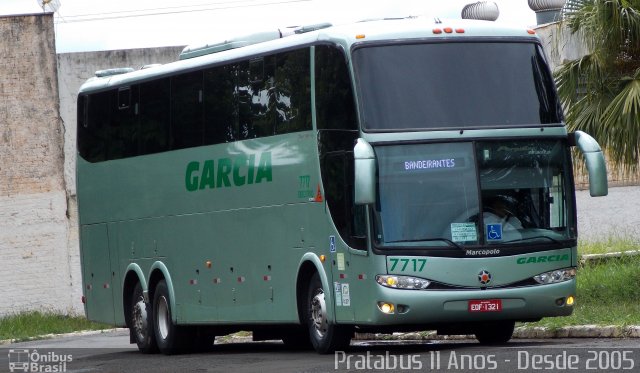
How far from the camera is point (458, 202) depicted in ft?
49.7

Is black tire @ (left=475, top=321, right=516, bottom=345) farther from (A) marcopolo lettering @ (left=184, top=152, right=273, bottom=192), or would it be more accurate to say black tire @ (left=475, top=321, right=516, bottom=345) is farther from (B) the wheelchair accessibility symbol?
(A) marcopolo lettering @ (left=184, top=152, right=273, bottom=192)

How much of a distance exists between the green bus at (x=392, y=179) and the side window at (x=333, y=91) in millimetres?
22

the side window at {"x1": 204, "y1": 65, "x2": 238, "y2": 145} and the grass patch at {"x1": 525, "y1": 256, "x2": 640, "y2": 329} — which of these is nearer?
the grass patch at {"x1": 525, "y1": 256, "x2": 640, "y2": 329}

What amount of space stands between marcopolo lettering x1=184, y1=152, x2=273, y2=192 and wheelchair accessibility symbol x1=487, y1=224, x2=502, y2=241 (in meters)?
3.19

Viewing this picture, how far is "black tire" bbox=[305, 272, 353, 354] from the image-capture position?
1599cm

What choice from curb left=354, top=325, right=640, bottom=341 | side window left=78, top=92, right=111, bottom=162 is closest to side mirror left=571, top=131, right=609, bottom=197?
curb left=354, top=325, right=640, bottom=341

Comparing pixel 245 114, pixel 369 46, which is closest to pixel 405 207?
pixel 369 46

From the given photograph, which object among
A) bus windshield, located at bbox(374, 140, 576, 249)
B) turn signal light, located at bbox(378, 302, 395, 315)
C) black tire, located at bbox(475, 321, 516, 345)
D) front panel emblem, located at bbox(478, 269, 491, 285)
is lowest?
black tire, located at bbox(475, 321, 516, 345)

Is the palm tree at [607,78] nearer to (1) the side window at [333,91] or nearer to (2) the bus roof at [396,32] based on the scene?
(2) the bus roof at [396,32]

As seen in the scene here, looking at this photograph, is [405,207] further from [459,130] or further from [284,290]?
[284,290]

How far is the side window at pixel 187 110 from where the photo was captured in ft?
61.7

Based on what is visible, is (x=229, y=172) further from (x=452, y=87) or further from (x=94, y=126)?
(x=94, y=126)

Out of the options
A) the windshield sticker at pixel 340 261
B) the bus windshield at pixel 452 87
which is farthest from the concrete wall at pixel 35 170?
the bus windshield at pixel 452 87

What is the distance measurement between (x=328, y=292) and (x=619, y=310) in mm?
4898
